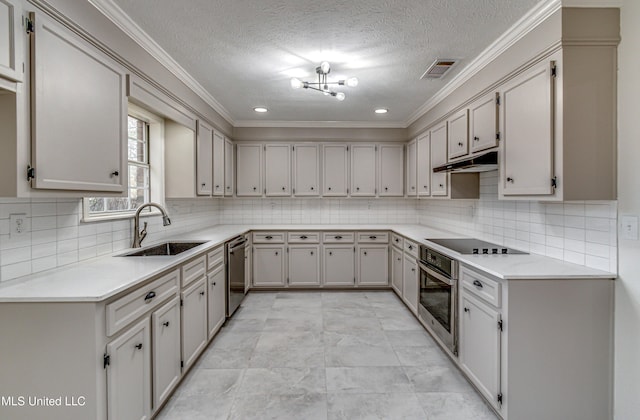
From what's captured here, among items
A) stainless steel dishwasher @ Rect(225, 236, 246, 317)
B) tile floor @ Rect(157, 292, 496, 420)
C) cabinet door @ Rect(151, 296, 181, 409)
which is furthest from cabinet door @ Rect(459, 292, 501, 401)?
stainless steel dishwasher @ Rect(225, 236, 246, 317)

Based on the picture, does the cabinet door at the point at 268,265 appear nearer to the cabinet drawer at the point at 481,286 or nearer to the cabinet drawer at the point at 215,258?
the cabinet drawer at the point at 215,258

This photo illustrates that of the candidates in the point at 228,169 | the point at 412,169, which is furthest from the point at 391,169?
the point at 228,169

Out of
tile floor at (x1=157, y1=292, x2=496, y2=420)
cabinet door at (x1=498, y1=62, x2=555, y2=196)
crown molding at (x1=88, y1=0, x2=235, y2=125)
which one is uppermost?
crown molding at (x1=88, y1=0, x2=235, y2=125)

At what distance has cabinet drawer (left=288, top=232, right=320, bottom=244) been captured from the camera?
14.1 ft

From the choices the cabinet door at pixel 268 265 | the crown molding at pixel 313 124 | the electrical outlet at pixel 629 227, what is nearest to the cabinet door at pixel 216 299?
the cabinet door at pixel 268 265

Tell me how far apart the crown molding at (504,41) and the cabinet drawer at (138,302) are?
2.78 metres

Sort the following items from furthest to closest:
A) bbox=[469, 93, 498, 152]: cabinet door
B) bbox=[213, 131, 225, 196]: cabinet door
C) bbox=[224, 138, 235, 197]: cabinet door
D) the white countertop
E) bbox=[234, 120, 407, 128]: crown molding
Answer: bbox=[234, 120, 407, 128]: crown molding, bbox=[224, 138, 235, 197]: cabinet door, bbox=[213, 131, 225, 196]: cabinet door, bbox=[469, 93, 498, 152]: cabinet door, the white countertop

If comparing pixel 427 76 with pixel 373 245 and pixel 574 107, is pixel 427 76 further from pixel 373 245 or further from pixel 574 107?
pixel 373 245

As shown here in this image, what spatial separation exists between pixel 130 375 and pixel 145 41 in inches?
83.8

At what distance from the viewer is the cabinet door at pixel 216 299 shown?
108 inches

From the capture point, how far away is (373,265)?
434 centimetres

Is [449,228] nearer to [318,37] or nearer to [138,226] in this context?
[318,37]

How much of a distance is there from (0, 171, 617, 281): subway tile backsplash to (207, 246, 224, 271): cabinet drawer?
0.59m

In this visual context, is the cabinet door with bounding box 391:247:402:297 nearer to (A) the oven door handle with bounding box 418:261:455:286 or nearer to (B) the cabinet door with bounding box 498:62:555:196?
(A) the oven door handle with bounding box 418:261:455:286
